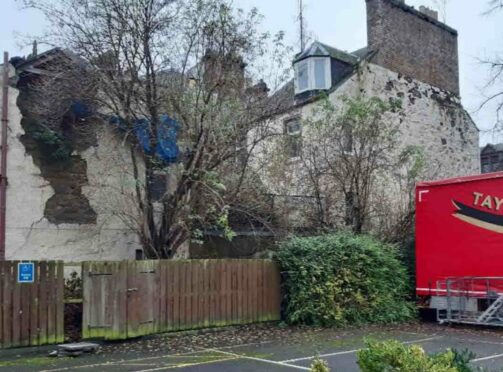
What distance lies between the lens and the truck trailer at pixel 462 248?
516 inches

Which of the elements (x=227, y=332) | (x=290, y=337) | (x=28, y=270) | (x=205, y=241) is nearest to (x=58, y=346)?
(x=28, y=270)

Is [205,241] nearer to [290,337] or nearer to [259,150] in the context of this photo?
[259,150]

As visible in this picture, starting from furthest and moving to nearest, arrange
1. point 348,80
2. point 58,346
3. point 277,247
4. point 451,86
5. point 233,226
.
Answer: point 451,86 < point 348,80 < point 233,226 < point 277,247 < point 58,346

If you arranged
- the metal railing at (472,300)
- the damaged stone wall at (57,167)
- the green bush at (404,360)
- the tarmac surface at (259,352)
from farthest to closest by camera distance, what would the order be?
the damaged stone wall at (57,167) → the metal railing at (472,300) → the tarmac surface at (259,352) → the green bush at (404,360)

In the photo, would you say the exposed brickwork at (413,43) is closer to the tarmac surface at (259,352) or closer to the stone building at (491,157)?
the tarmac surface at (259,352)

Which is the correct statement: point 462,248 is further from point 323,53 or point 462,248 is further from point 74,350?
point 323,53

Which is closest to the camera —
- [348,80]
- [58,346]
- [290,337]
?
[58,346]

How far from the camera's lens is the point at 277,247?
14.9 metres

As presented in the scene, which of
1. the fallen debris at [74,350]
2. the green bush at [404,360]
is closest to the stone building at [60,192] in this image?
the fallen debris at [74,350]

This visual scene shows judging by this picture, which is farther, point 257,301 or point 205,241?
point 205,241

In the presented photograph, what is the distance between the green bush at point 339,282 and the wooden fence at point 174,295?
592mm

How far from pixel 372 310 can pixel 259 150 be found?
4922 mm

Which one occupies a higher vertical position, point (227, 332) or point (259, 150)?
point (259, 150)

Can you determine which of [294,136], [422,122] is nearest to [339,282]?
[294,136]
